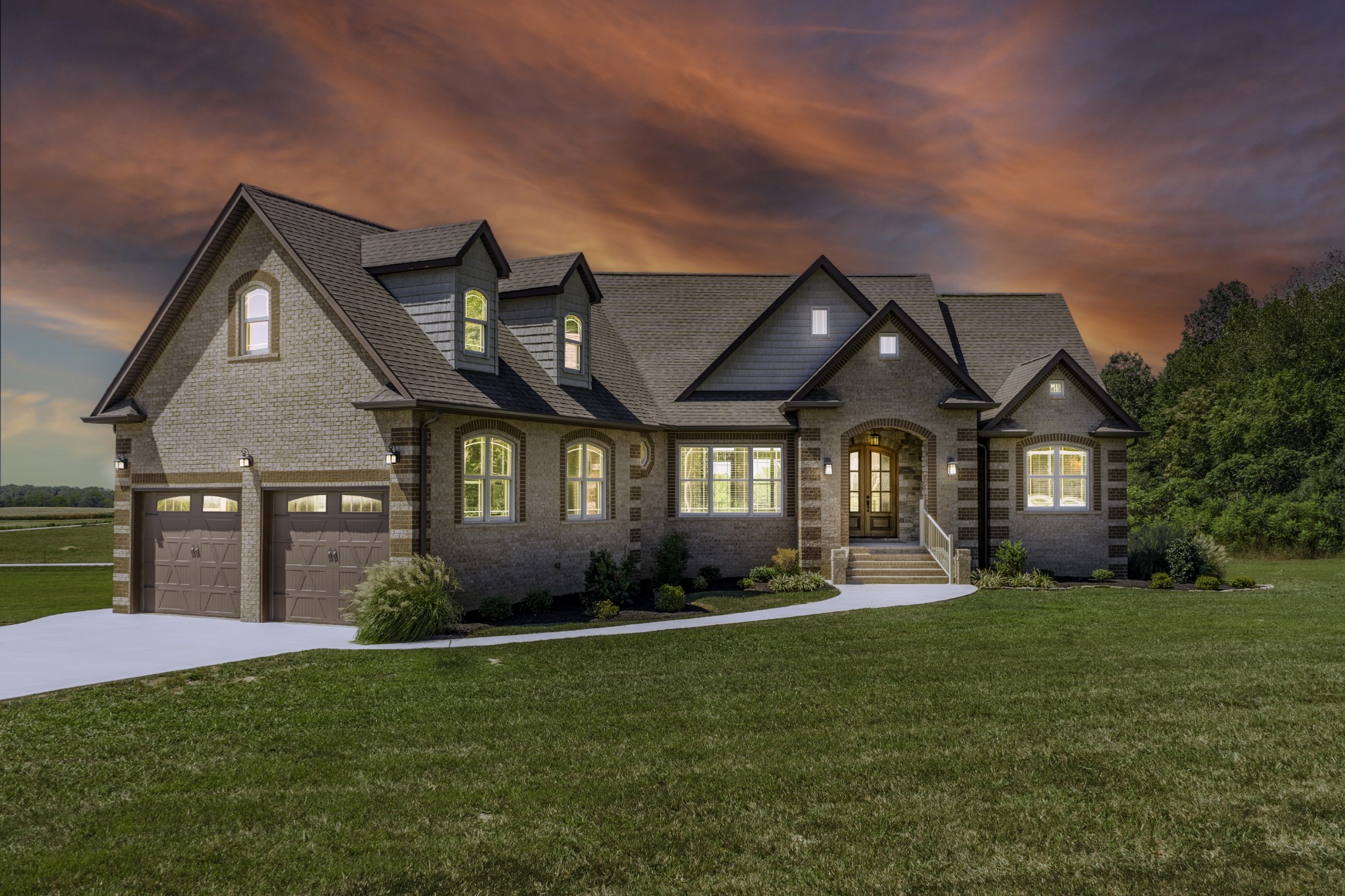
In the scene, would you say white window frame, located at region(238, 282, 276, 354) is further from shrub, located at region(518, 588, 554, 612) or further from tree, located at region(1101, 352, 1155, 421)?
tree, located at region(1101, 352, 1155, 421)

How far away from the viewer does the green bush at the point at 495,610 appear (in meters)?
16.5

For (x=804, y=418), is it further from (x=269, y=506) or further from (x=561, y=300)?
(x=269, y=506)

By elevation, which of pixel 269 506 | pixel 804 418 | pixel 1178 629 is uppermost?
pixel 804 418

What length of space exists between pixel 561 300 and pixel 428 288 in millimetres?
3423

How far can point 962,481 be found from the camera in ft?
72.0

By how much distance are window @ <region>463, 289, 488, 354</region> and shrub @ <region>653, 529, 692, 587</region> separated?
265 inches

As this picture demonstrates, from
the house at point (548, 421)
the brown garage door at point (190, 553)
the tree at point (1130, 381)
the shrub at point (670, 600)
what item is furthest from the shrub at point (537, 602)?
the tree at point (1130, 381)

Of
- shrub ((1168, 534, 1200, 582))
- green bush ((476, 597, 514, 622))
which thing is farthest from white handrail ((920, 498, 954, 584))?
green bush ((476, 597, 514, 622))

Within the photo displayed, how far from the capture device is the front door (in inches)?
967

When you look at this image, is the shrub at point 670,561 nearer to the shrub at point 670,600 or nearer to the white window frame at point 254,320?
the shrub at point 670,600

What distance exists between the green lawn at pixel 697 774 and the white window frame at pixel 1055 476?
33.1 ft

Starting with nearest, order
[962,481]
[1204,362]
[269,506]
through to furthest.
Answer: [269,506], [962,481], [1204,362]

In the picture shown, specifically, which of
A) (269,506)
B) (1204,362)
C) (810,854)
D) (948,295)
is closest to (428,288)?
(269,506)

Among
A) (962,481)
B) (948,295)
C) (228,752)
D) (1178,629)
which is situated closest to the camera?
(228,752)
